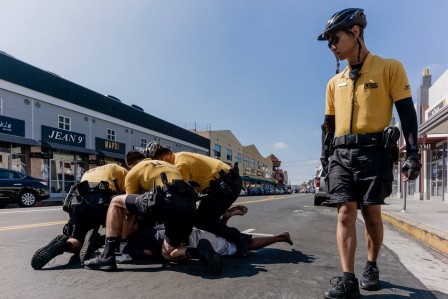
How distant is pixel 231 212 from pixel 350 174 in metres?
2.23

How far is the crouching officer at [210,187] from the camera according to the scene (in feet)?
12.4

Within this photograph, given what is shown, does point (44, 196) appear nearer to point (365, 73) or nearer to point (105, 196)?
point (105, 196)

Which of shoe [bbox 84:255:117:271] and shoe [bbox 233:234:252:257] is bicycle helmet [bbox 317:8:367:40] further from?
shoe [bbox 84:255:117:271]

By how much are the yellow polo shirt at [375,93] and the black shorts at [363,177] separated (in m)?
0.20

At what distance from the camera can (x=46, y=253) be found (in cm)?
322

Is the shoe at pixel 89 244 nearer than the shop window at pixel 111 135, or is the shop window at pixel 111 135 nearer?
the shoe at pixel 89 244

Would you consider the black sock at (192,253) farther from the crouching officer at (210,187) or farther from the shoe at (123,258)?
the shoe at (123,258)

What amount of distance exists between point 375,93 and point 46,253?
327 cm

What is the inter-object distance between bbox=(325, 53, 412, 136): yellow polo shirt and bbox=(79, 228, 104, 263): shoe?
2.70 metres

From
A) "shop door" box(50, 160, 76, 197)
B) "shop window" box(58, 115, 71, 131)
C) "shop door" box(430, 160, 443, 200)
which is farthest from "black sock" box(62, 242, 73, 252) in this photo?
"shop window" box(58, 115, 71, 131)

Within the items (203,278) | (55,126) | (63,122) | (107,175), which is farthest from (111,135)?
(203,278)

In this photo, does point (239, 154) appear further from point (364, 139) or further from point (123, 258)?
point (364, 139)

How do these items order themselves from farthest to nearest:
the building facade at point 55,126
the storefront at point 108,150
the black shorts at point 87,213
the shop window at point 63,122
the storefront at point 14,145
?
1. the storefront at point 108,150
2. the shop window at point 63,122
3. the building facade at point 55,126
4. the storefront at point 14,145
5. the black shorts at point 87,213

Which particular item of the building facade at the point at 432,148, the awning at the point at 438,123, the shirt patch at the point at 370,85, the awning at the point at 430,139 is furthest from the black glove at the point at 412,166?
the awning at the point at 430,139
